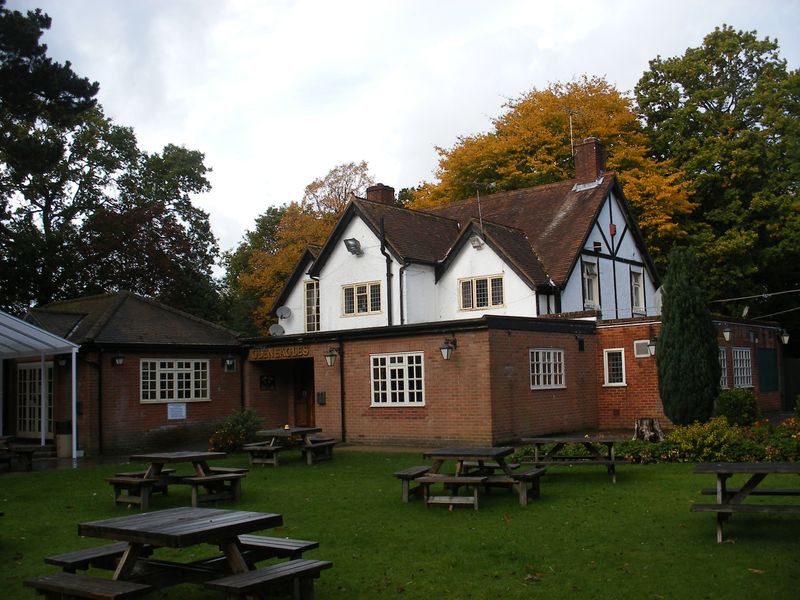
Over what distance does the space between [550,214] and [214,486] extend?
20144 millimetres

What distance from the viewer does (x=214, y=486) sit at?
13.2 meters

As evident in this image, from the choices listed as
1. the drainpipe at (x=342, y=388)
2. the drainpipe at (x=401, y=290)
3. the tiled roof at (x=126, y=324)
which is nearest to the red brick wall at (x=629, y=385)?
the drainpipe at (x=401, y=290)

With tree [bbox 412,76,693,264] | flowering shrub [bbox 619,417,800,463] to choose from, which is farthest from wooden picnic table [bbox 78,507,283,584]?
tree [bbox 412,76,693,264]

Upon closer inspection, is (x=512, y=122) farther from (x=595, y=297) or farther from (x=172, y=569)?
(x=172, y=569)

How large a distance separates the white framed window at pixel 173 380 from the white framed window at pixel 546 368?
1030cm

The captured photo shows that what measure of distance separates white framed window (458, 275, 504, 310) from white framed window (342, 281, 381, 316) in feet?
9.62

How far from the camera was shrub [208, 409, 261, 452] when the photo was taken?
21422 mm

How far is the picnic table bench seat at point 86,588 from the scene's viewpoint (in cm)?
618

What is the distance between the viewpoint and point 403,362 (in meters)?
21.8

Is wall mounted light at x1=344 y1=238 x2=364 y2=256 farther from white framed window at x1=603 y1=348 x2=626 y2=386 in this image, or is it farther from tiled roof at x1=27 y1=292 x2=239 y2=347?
→ white framed window at x1=603 y1=348 x2=626 y2=386

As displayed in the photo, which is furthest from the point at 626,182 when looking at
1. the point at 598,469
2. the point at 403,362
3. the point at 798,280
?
the point at 598,469

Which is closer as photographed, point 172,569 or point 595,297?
point 172,569

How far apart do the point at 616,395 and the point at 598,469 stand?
9.69 m

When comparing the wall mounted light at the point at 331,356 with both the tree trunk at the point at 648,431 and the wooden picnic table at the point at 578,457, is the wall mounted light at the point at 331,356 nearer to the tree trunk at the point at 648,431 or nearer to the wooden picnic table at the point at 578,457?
the wooden picnic table at the point at 578,457
